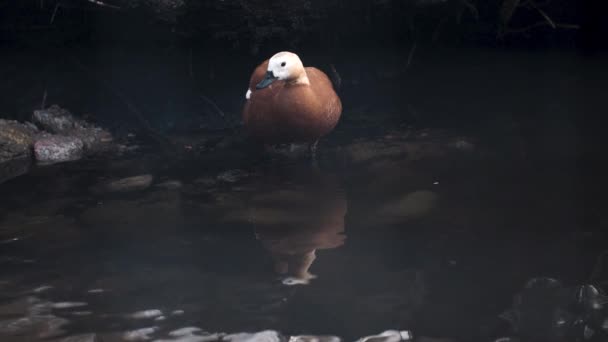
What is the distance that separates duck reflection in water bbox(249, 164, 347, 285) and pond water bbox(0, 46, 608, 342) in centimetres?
1

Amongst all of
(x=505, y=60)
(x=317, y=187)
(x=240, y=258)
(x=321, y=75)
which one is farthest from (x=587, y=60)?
(x=240, y=258)

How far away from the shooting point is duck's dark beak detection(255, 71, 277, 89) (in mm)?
4293

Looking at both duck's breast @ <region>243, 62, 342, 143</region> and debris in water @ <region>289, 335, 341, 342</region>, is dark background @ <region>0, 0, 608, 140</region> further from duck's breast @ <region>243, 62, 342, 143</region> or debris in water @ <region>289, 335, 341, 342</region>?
debris in water @ <region>289, 335, 341, 342</region>

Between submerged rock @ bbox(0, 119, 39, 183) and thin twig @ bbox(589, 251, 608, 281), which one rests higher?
submerged rock @ bbox(0, 119, 39, 183)

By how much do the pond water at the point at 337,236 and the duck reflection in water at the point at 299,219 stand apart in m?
0.01

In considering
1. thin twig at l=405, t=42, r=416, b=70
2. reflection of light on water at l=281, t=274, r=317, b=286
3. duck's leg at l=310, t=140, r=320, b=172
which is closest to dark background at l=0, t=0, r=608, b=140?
thin twig at l=405, t=42, r=416, b=70

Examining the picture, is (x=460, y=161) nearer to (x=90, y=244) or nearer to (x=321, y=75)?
(x=321, y=75)

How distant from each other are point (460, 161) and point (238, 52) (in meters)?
2.19

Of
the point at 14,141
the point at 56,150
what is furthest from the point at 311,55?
the point at 14,141

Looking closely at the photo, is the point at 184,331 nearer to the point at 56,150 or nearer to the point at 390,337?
the point at 390,337

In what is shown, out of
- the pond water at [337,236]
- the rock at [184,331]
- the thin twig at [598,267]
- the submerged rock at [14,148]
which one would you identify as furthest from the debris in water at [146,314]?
the submerged rock at [14,148]

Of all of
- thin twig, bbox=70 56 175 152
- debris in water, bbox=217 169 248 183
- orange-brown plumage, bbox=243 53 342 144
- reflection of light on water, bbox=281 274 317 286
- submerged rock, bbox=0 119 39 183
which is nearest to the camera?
reflection of light on water, bbox=281 274 317 286

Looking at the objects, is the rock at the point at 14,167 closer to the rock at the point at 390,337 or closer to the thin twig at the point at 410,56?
the rock at the point at 390,337

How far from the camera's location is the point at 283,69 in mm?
4277
